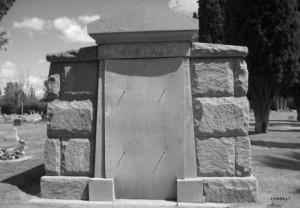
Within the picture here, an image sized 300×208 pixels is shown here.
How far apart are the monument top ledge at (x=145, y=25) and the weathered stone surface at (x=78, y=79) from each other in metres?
0.56

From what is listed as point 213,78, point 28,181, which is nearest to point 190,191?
point 213,78

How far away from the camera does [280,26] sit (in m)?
17.4

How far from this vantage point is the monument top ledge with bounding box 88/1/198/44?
5105mm

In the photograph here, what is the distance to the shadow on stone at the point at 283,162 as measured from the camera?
27.3 feet

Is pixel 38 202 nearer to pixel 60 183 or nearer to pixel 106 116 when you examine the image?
pixel 60 183

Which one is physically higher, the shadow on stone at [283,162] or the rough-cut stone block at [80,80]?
the rough-cut stone block at [80,80]

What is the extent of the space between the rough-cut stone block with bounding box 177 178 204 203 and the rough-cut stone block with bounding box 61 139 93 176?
1.45 m

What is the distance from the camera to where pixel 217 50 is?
5266mm

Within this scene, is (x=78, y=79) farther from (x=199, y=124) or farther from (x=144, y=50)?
(x=199, y=124)

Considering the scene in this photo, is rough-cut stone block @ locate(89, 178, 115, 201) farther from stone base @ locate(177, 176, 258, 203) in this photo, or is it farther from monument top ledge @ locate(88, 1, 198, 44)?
monument top ledge @ locate(88, 1, 198, 44)

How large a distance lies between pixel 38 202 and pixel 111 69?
7.76 ft

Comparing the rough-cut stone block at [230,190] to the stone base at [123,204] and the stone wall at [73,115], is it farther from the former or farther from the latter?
the stone wall at [73,115]

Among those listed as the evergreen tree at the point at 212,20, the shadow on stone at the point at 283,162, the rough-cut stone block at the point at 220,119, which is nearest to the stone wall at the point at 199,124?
the rough-cut stone block at the point at 220,119

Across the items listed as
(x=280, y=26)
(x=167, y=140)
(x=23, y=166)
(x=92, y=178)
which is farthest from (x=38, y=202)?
(x=280, y=26)
